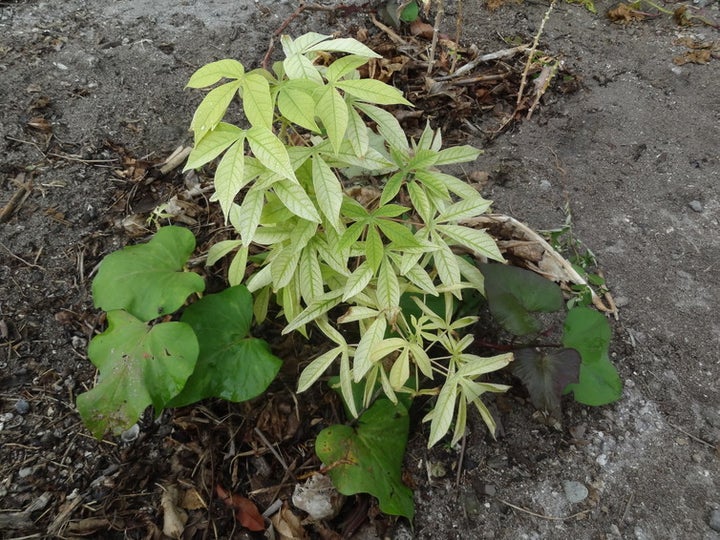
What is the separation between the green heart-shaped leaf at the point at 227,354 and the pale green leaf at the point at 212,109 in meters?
0.51

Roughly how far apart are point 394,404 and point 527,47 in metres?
2.06

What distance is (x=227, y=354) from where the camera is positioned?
1385mm

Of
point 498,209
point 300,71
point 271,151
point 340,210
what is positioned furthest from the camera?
point 498,209

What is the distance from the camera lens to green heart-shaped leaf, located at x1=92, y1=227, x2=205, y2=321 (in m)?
1.34

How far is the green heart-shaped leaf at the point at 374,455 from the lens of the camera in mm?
1290

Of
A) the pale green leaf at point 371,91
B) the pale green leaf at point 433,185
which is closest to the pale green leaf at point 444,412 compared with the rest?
the pale green leaf at point 433,185

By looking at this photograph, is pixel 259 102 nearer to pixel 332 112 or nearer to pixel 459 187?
pixel 332 112

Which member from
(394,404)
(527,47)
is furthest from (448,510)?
(527,47)

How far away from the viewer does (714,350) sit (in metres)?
1.62

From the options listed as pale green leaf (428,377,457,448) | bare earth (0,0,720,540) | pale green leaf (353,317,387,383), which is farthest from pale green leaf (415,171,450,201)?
bare earth (0,0,720,540)

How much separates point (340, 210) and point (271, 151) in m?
A: 0.27

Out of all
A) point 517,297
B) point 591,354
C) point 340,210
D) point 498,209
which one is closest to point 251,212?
point 340,210

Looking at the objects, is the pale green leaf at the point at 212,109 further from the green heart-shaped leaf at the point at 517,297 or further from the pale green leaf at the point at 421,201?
the green heart-shaped leaf at the point at 517,297

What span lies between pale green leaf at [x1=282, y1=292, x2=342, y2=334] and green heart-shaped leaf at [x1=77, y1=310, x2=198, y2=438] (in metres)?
0.25
